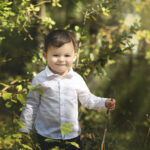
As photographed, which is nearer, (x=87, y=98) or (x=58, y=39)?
(x=58, y=39)

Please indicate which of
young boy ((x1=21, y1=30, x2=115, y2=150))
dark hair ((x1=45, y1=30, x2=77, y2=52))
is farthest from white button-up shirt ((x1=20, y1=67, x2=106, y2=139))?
dark hair ((x1=45, y1=30, x2=77, y2=52))

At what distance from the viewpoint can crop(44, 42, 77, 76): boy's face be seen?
2.02 meters

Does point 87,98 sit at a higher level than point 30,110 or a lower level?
higher

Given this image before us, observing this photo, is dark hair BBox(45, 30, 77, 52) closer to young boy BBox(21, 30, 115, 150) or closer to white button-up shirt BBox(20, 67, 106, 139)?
young boy BBox(21, 30, 115, 150)

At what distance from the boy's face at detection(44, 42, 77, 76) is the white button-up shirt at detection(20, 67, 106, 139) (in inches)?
2.9

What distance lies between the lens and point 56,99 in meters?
2.04

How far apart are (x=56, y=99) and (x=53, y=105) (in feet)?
0.21

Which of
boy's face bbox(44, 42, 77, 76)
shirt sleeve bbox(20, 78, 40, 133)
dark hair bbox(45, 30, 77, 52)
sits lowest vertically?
shirt sleeve bbox(20, 78, 40, 133)

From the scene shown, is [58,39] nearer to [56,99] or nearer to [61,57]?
[61,57]

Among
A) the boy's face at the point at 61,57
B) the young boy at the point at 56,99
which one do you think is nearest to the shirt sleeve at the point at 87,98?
the young boy at the point at 56,99

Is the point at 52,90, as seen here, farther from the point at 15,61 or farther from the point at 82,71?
the point at 15,61

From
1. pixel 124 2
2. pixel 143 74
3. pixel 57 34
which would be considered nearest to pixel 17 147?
pixel 57 34

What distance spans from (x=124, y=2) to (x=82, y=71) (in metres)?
2.73

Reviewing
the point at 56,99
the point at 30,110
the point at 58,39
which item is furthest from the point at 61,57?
the point at 30,110
